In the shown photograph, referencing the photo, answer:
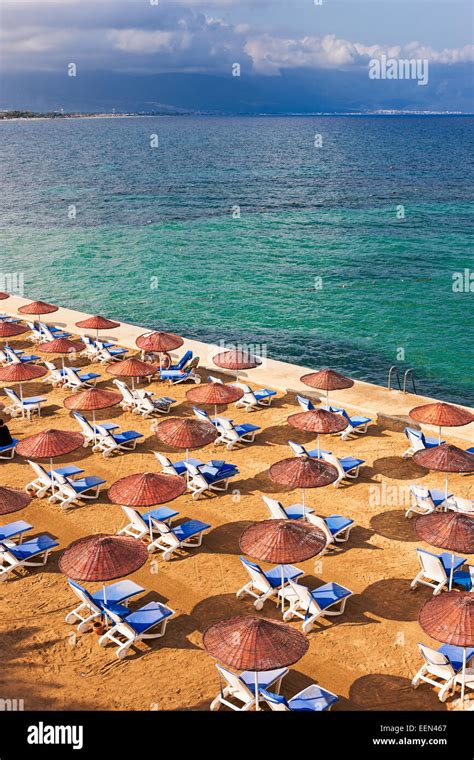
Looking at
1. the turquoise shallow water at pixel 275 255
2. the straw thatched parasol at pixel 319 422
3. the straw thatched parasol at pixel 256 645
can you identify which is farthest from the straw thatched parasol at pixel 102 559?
the turquoise shallow water at pixel 275 255

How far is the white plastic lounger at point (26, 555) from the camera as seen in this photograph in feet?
42.7

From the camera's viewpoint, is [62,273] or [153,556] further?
[62,273]

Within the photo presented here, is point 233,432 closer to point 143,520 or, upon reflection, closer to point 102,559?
point 143,520

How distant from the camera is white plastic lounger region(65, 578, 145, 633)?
1141 centimetres

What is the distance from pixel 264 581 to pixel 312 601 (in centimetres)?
88

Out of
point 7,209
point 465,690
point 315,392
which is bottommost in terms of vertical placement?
point 465,690

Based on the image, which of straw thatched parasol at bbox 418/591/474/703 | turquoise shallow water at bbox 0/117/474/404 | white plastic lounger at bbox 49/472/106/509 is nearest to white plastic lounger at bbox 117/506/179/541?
white plastic lounger at bbox 49/472/106/509

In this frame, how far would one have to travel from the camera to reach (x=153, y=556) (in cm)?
1355

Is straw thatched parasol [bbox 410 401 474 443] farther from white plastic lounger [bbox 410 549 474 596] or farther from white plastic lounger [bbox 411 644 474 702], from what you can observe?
white plastic lounger [bbox 411 644 474 702]

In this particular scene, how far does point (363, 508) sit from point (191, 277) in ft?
109

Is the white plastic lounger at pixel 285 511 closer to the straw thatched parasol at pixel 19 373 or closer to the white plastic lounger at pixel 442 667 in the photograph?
the white plastic lounger at pixel 442 667

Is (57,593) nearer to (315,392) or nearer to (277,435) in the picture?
(277,435)
